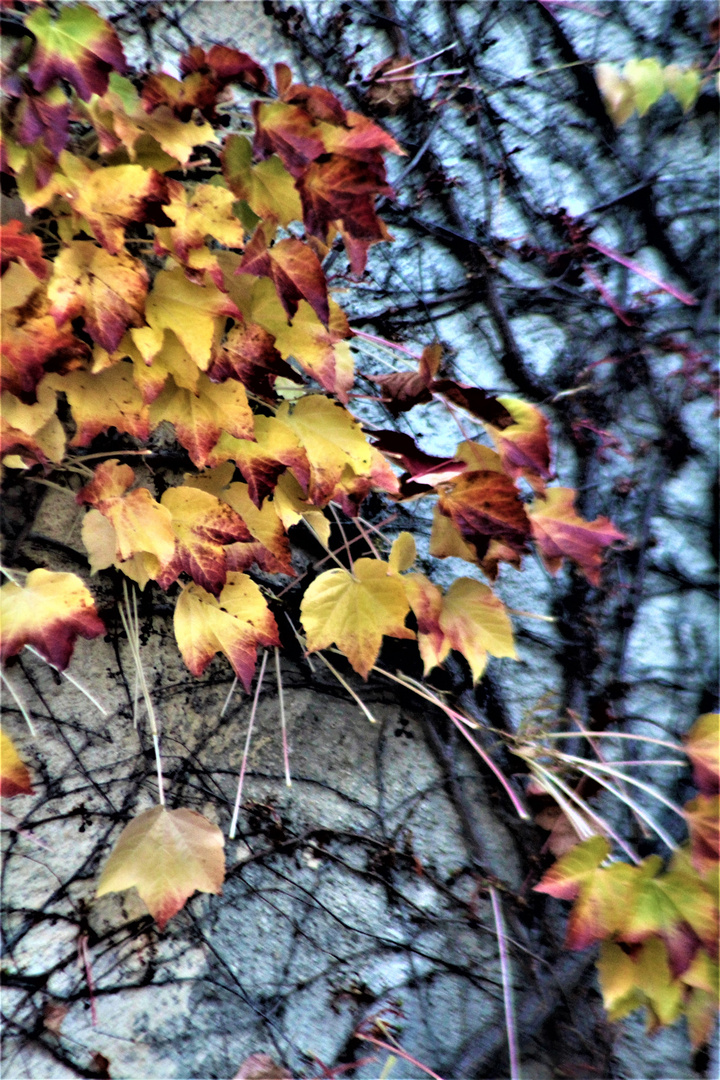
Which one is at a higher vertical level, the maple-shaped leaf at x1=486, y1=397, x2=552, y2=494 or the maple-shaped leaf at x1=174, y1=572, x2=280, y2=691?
the maple-shaped leaf at x1=486, y1=397, x2=552, y2=494

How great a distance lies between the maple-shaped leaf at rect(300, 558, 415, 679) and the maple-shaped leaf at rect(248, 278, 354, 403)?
9.6 inches

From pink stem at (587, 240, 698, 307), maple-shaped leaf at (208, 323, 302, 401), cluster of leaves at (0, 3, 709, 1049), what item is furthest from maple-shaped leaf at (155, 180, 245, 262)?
pink stem at (587, 240, 698, 307)

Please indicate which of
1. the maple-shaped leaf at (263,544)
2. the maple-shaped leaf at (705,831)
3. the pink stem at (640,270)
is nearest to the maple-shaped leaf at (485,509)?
the maple-shaped leaf at (263,544)

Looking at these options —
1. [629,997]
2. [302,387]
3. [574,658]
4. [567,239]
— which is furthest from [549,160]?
[629,997]

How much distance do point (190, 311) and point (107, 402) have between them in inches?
6.4

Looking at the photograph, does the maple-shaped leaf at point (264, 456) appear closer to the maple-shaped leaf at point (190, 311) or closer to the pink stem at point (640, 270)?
the maple-shaped leaf at point (190, 311)

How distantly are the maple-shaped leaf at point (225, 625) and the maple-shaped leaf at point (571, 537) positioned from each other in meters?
0.43

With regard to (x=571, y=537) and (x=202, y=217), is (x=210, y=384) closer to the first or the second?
(x=202, y=217)

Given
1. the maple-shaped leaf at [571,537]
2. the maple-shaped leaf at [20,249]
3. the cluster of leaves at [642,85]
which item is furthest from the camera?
the cluster of leaves at [642,85]

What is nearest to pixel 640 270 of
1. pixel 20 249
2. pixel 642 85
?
pixel 642 85

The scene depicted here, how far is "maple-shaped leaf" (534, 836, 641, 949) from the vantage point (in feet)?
2.96

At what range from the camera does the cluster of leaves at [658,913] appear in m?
0.89

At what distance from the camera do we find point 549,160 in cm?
119

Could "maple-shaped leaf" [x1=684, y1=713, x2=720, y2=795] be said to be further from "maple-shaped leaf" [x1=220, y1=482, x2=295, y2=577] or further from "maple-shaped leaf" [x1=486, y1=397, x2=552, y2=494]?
"maple-shaped leaf" [x1=220, y1=482, x2=295, y2=577]
